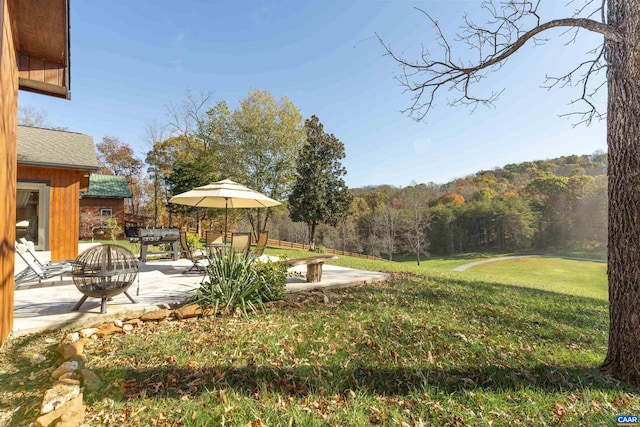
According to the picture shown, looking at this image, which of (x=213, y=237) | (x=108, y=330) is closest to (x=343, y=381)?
(x=108, y=330)

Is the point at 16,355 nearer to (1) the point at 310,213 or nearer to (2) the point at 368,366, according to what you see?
(2) the point at 368,366

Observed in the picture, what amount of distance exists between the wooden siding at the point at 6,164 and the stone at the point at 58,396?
1566mm

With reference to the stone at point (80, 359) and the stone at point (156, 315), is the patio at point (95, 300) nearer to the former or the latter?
the stone at point (156, 315)

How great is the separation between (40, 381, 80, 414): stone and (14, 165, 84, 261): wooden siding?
9.47 meters

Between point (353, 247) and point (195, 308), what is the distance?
34042 mm

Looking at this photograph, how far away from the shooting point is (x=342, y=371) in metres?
2.60

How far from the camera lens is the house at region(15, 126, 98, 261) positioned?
344 inches

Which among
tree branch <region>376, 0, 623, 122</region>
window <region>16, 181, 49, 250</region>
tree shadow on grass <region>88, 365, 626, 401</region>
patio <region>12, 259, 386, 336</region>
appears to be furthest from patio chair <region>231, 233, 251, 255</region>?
window <region>16, 181, 49, 250</region>

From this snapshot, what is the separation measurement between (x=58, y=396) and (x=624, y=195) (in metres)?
4.97

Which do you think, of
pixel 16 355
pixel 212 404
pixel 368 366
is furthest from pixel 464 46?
pixel 16 355

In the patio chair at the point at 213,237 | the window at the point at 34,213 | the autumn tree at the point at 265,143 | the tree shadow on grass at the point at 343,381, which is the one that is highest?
the autumn tree at the point at 265,143

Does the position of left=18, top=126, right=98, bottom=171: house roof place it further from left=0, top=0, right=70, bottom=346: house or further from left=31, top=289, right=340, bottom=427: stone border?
left=31, top=289, right=340, bottom=427: stone border

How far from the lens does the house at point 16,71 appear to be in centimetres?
287

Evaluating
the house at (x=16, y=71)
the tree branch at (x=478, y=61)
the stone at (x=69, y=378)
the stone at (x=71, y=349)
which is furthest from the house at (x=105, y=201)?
the tree branch at (x=478, y=61)
